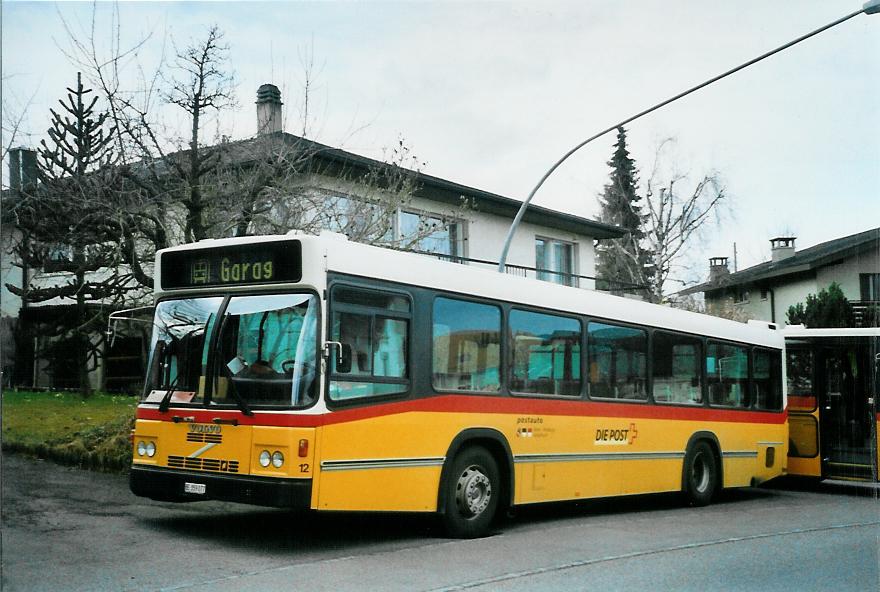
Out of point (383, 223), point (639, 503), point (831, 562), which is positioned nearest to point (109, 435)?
point (383, 223)

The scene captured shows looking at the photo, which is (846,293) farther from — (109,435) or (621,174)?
(109,435)

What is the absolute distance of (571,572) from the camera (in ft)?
27.4

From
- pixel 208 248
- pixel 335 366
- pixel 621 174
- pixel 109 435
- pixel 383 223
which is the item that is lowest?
pixel 109 435

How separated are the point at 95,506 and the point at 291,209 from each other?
18.7 ft

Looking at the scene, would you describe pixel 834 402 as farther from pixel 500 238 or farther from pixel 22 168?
pixel 22 168

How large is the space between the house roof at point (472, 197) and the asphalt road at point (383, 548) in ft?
19.8

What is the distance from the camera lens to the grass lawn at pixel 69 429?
1362cm

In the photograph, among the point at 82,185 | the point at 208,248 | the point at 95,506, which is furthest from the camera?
the point at 82,185

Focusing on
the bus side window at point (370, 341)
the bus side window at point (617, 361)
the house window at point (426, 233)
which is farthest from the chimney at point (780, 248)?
the bus side window at point (370, 341)

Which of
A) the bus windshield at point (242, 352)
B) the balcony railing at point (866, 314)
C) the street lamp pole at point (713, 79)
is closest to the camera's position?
the bus windshield at point (242, 352)

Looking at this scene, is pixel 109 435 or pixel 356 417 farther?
pixel 109 435

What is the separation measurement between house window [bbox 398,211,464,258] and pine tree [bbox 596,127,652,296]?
17.2m

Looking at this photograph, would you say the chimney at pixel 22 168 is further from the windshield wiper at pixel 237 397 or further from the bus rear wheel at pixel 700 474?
the bus rear wheel at pixel 700 474

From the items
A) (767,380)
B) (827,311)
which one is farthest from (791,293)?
(767,380)
